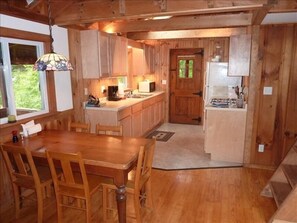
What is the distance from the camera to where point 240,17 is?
3672 millimetres

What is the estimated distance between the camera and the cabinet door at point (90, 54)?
3.83m

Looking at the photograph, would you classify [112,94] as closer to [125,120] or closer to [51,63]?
[125,120]

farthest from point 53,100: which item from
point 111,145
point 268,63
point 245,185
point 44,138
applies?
point 268,63

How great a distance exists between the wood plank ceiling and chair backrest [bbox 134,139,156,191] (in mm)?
1693

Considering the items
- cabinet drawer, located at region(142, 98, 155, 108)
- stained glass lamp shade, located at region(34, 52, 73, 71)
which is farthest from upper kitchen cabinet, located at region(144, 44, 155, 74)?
stained glass lamp shade, located at region(34, 52, 73, 71)

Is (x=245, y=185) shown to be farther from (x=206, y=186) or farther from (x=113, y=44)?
(x=113, y=44)

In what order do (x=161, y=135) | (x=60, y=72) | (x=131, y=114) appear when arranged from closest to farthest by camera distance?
(x=60, y=72) → (x=131, y=114) → (x=161, y=135)

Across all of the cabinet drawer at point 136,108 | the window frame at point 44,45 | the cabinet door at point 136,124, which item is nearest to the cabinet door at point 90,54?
the window frame at point 44,45

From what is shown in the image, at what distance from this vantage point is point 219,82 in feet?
17.7

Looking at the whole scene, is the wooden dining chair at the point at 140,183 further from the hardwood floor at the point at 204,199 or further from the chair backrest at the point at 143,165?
the hardwood floor at the point at 204,199

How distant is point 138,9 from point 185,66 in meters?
3.79

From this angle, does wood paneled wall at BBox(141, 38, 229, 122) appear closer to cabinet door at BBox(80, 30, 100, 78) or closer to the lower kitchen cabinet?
the lower kitchen cabinet

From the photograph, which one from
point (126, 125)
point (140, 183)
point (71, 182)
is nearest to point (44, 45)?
point (126, 125)

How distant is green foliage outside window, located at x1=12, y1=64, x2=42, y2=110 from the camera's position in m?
2.97
